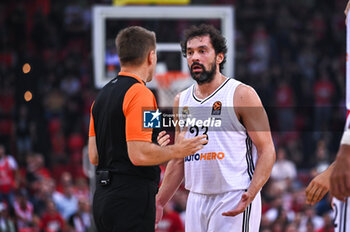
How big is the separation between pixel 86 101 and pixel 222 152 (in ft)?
40.1

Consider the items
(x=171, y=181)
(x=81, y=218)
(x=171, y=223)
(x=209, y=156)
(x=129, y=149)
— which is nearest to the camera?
(x=129, y=149)

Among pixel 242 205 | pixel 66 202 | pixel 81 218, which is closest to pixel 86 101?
pixel 66 202

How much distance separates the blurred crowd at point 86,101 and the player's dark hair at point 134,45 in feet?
21.4

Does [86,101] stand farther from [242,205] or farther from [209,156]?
[242,205]

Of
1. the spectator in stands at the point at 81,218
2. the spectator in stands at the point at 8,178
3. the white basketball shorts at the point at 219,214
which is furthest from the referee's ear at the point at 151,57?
the spectator in stands at the point at 8,178

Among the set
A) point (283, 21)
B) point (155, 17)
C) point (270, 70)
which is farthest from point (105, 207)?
point (283, 21)

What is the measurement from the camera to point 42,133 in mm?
14922

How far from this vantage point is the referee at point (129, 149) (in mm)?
4266

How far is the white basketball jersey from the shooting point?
4832 mm

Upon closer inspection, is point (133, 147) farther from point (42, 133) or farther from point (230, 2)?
point (230, 2)

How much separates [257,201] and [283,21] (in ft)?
48.1

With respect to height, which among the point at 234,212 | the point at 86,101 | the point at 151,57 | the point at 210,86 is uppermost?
the point at 151,57

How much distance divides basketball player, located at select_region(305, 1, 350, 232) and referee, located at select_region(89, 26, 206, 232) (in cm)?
100

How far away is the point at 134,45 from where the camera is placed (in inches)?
177
